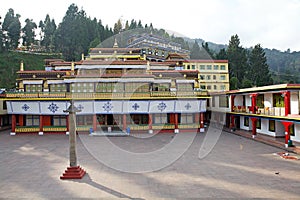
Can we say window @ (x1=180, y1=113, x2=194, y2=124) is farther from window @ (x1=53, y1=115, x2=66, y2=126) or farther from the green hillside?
the green hillside

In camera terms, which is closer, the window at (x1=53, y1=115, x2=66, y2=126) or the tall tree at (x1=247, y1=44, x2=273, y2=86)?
the window at (x1=53, y1=115, x2=66, y2=126)

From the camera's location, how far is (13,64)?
6159cm

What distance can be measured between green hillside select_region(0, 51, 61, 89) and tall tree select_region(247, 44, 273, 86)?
171 ft

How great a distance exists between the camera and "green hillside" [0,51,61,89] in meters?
53.5

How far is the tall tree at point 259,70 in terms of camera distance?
54188 mm

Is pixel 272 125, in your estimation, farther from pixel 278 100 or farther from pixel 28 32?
pixel 28 32

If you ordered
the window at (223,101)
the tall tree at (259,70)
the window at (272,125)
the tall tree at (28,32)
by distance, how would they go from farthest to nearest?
the tall tree at (28,32) → the tall tree at (259,70) → the window at (223,101) → the window at (272,125)

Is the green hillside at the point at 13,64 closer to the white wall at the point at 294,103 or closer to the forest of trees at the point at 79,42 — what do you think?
the forest of trees at the point at 79,42

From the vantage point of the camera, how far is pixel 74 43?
227 ft

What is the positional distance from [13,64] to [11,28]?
43.5ft

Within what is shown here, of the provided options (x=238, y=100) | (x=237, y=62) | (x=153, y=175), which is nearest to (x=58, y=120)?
(x=153, y=175)

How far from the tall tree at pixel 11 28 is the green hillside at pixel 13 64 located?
4311mm

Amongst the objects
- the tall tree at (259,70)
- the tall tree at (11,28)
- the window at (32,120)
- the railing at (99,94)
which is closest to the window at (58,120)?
the window at (32,120)

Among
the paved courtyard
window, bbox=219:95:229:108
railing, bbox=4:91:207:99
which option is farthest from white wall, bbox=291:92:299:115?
window, bbox=219:95:229:108
